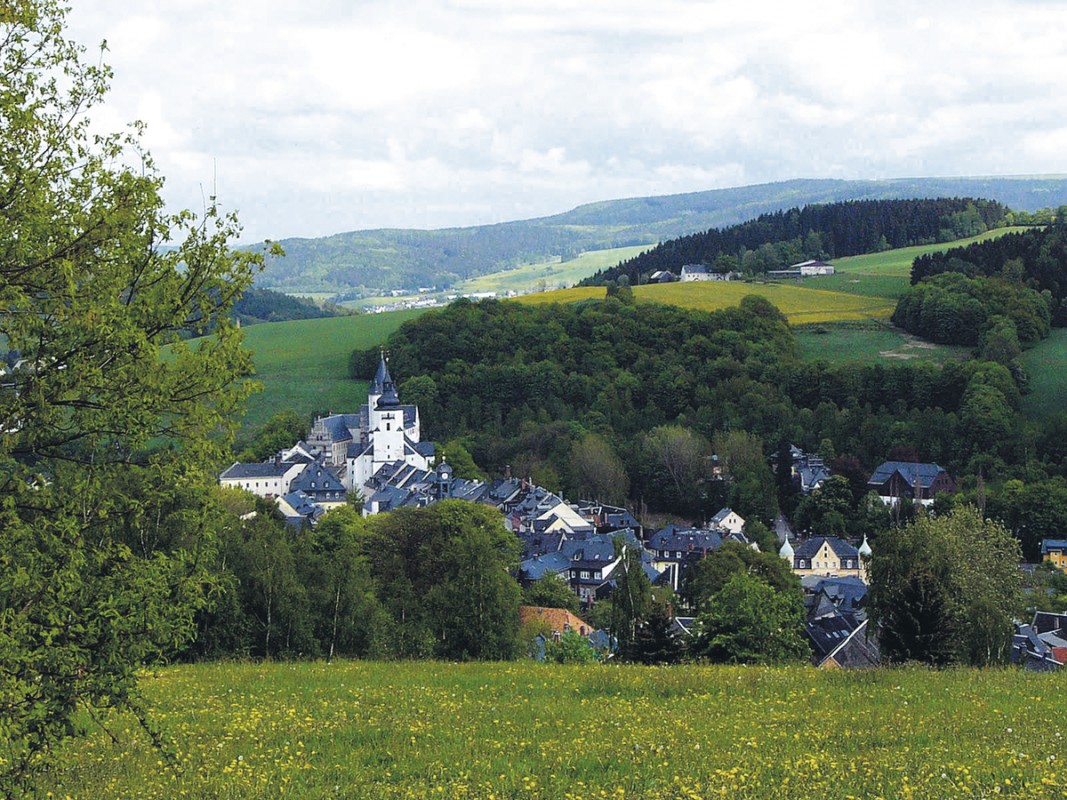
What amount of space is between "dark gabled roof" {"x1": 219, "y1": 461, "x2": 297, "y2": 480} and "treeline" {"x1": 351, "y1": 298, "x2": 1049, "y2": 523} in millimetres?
15606

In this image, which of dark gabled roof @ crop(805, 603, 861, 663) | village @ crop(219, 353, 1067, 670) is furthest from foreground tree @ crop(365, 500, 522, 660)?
dark gabled roof @ crop(805, 603, 861, 663)

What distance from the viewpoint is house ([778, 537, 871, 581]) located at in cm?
8519

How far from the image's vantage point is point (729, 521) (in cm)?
9719

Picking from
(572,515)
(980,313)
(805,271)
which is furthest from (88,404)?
(805,271)

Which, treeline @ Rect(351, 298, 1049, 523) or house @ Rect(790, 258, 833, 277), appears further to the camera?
house @ Rect(790, 258, 833, 277)

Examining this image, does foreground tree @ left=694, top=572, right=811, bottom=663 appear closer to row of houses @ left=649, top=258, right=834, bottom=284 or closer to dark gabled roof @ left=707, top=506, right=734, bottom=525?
dark gabled roof @ left=707, top=506, right=734, bottom=525

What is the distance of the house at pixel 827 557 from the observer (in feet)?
279

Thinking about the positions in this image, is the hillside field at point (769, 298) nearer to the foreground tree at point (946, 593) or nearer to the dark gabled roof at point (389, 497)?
the dark gabled roof at point (389, 497)

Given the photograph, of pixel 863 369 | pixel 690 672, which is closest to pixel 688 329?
pixel 863 369

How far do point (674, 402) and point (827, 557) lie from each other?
4028 centimetres

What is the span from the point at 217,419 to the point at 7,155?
268 centimetres

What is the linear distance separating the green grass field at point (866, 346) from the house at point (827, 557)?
38494 mm

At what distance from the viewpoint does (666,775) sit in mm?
11141

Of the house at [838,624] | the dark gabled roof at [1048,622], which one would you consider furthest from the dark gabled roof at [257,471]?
the dark gabled roof at [1048,622]
